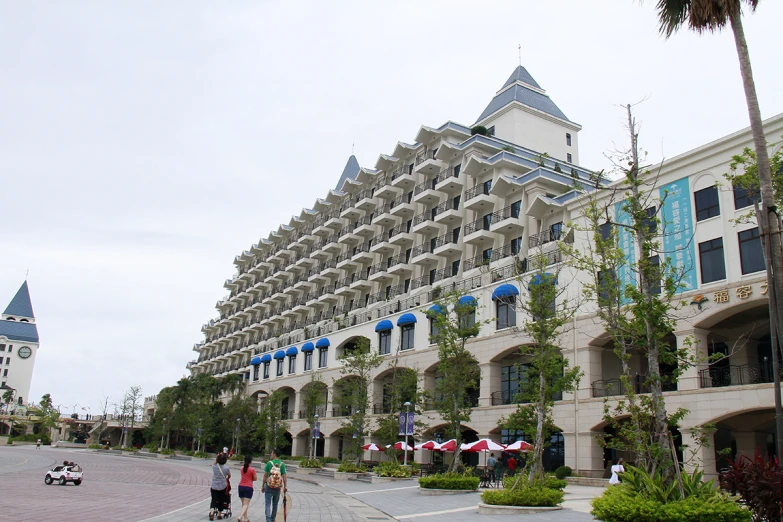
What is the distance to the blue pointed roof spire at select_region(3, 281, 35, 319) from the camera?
15638 centimetres

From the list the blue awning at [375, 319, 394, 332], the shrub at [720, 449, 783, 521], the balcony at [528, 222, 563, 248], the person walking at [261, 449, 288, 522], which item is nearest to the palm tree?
the shrub at [720, 449, 783, 521]

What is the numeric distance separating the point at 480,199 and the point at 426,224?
6.64 m

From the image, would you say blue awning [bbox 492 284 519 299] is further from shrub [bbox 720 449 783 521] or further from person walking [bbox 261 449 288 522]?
person walking [bbox 261 449 288 522]

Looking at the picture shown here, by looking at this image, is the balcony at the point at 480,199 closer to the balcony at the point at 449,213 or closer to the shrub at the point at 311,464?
the balcony at the point at 449,213

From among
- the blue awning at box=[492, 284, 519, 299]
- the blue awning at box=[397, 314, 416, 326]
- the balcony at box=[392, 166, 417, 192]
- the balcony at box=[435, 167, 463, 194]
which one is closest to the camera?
the blue awning at box=[492, 284, 519, 299]

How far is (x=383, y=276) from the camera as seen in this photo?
57.3 meters

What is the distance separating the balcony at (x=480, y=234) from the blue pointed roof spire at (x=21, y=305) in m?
145

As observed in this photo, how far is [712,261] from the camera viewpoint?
29875mm

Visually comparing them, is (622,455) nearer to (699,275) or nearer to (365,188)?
(699,275)

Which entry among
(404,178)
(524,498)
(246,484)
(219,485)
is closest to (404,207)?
(404,178)

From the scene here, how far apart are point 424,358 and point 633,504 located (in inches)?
1296

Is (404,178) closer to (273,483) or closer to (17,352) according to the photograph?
(273,483)

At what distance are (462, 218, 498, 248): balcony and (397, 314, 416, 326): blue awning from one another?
6.80m

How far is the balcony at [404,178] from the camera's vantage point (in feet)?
187
